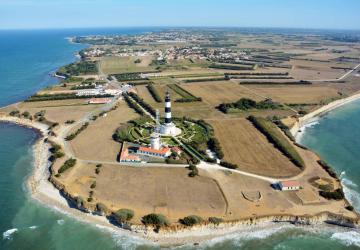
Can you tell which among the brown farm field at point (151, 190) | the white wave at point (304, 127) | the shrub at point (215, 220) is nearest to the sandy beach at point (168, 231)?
the shrub at point (215, 220)

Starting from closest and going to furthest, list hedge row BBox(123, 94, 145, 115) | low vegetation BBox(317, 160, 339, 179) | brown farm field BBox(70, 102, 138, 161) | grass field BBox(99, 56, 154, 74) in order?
1. low vegetation BBox(317, 160, 339, 179)
2. brown farm field BBox(70, 102, 138, 161)
3. hedge row BBox(123, 94, 145, 115)
4. grass field BBox(99, 56, 154, 74)

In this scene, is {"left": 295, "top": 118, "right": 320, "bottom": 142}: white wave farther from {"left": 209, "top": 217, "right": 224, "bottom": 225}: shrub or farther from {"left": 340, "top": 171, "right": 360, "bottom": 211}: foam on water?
{"left": 209, "top": 217, "right": 224, "bottom": 225}: shrub

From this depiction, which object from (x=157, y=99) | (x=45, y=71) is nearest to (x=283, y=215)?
(x=157, y=99)

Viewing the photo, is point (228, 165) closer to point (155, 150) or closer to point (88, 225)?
point (155, 150)

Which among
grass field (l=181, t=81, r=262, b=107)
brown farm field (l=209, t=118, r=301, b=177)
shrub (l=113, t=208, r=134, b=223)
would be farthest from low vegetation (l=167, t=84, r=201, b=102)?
shrub (l=113, t=208, r=134, b=223)

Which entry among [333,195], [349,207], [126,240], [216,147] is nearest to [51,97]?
[216,147]
